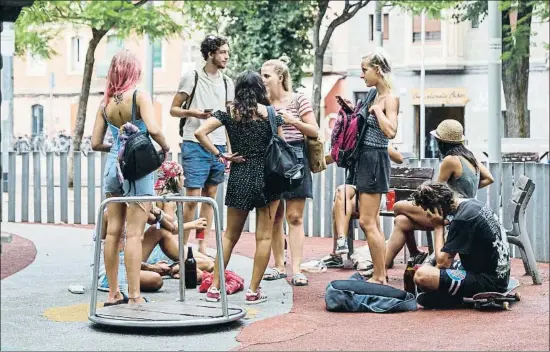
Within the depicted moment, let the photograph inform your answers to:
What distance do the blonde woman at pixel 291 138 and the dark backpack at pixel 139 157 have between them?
1.66m

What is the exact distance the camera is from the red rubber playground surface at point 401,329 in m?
7.02

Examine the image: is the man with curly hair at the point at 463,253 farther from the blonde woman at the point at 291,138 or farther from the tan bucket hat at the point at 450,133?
the blonde woman at the point at 291,138

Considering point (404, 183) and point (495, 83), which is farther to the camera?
point (495, 83)

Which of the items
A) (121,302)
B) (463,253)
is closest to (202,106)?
(121,302)

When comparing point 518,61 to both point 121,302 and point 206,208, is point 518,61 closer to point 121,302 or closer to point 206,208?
point 206,208

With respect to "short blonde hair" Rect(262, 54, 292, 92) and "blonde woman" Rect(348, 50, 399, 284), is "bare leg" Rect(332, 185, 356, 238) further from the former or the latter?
"short blonde hair" Rect(262, 54, 292, 92)

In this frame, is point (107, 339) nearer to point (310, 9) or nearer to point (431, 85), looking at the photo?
point (310, 9)

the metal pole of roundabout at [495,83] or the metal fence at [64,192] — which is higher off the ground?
the metal pole of roundabout at [495,83]

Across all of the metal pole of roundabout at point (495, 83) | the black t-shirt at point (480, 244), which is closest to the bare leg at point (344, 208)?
the black t-shirt at point (480, 244)

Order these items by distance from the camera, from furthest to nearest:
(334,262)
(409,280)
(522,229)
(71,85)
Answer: (71,85) < (334,262) < (522,229) < (409,280)

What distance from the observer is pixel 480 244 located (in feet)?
27.4

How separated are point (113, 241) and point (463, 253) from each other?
8.53 ft

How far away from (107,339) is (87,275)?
10.8 ft

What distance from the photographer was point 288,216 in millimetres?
10109
